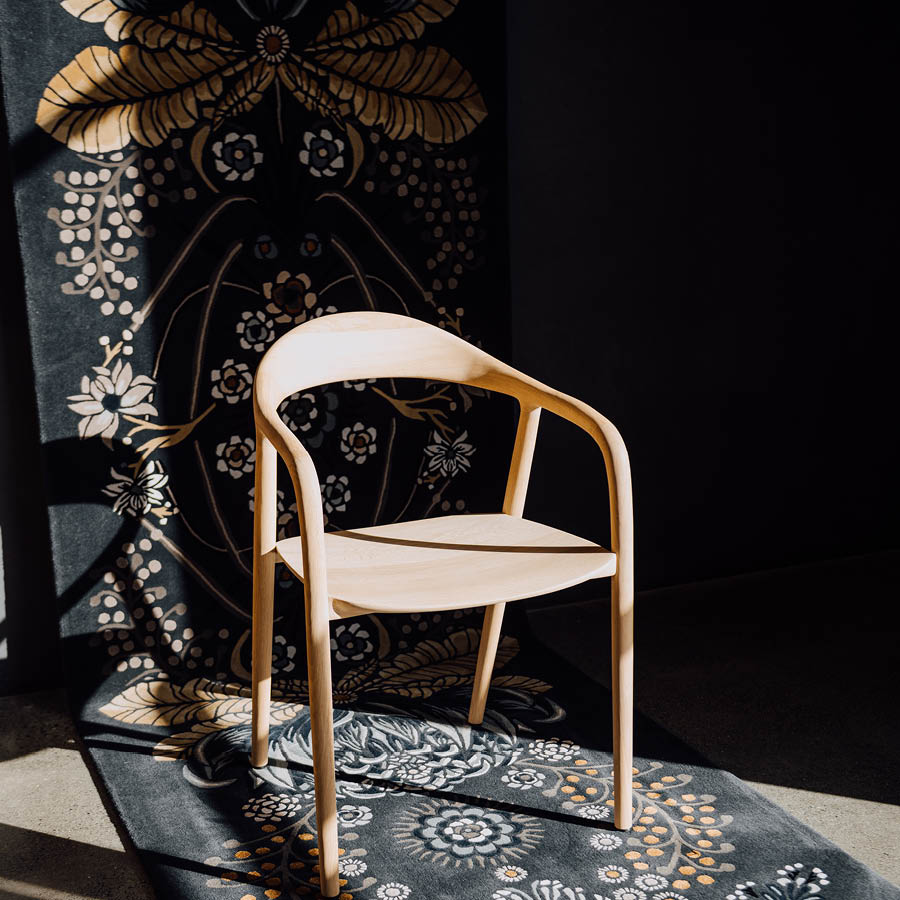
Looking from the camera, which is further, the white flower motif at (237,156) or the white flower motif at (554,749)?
the white flower motif at (237,156)

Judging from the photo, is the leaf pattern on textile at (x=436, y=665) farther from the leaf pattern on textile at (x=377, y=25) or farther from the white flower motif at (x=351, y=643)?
the leaf pattern on textile at (x=377, y=25)

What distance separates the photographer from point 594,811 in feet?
5.37

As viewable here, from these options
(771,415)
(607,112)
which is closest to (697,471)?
(771,415)

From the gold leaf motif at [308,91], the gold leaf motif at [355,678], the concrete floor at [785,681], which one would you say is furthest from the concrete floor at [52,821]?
the gold leaf motif at [308,91]

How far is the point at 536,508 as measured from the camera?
2.40 m

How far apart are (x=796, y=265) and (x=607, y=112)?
0.65 metres

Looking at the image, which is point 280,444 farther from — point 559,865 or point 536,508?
point 536,508

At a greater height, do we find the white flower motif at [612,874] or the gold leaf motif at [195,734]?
the gold leaf motif at [195,734]

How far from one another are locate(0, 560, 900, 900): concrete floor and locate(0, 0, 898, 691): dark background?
7.4 inches

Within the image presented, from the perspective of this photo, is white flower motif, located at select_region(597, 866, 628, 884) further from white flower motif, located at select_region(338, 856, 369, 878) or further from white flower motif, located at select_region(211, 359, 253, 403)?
white flower motif, located at select_region(211, 359, 253, 403)

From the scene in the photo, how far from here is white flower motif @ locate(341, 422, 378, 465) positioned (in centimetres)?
210

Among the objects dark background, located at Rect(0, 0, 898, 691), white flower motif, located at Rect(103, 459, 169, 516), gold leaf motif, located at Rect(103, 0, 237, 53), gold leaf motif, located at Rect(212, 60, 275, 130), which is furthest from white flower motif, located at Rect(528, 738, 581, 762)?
gold leaf motif, located at Rect(103, 0, 237, 53)

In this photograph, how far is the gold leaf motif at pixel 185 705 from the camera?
1951 millimetres

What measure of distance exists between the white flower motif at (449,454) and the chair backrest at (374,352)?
0.38 metres
